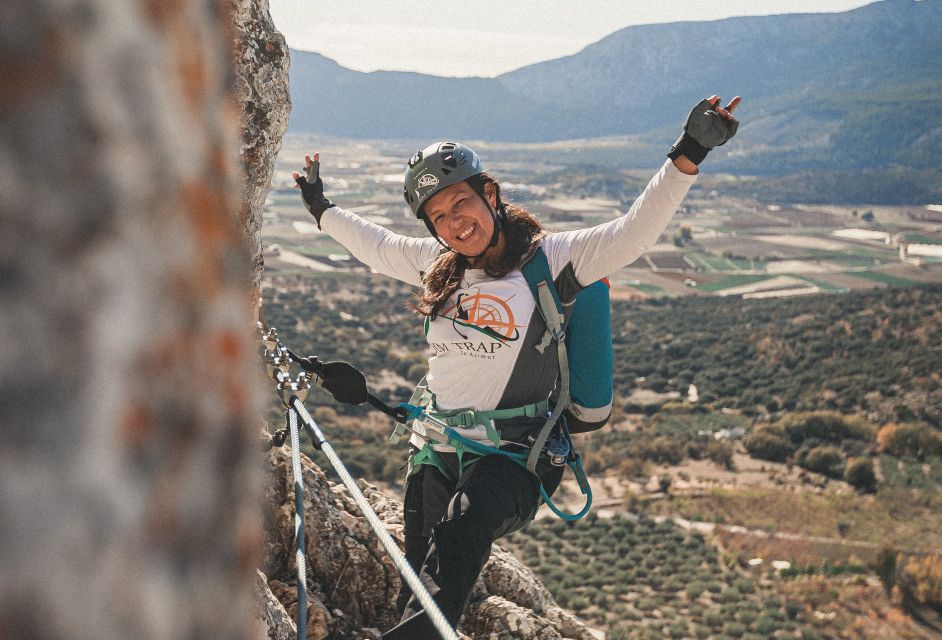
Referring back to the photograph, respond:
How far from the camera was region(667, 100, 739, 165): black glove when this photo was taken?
9.84 ft

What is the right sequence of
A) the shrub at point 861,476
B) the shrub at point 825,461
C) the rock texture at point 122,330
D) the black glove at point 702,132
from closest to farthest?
the rock texture at point 122,330, the black glove at point 702,132, the shrub at point 861,476, the shrub at point 825,461

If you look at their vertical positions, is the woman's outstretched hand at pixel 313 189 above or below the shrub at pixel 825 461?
above

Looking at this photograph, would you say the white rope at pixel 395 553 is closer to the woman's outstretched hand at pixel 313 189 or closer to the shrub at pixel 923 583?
the woman's outstretched hand at pixel 313 189

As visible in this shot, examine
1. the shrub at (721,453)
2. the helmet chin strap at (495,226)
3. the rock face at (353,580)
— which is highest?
the helmet chin strap at (495,226)

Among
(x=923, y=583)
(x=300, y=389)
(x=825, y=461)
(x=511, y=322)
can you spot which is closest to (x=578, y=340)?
(x=511, y=322)

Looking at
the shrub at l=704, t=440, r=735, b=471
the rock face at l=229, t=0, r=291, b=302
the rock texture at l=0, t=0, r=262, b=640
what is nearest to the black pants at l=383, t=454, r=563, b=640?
the rock face at l=229, t=0, r=291, b=302

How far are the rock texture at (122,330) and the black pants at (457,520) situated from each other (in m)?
2.39

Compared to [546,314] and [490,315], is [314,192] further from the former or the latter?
[546,314]

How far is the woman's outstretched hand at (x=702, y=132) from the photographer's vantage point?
3.00m

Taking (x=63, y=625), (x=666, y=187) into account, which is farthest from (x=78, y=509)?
(x=666, y=187)

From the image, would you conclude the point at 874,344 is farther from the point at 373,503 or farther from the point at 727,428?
the point at 373,503

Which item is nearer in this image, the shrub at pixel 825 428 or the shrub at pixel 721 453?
the shrub at pixel 721 453

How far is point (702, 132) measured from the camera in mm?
3002

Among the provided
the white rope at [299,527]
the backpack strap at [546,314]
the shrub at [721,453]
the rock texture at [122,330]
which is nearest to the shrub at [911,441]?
the shrub at [721,453]
